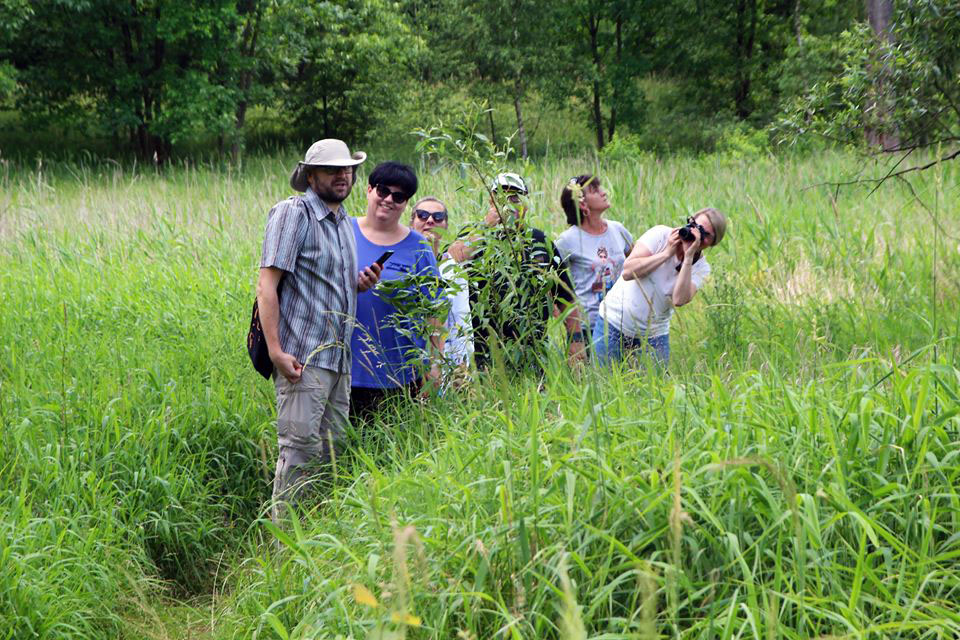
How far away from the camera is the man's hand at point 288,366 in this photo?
3982 mm

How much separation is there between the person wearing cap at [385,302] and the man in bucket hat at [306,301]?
0.26m

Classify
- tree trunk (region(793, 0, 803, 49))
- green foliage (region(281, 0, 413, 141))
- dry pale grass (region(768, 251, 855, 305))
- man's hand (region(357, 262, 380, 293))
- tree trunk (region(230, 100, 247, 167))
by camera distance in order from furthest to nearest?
green foliage (region(281, 0, 413, 141)) < tree trunk (region(793, 0, 803, 49)) < tree trunk (region(230, 100, 247, 167)) < dry pale grass (region(768, 251, 855, 305)) < man's hand (region(357, 262, 380, 293))

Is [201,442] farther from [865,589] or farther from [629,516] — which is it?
[865,589]

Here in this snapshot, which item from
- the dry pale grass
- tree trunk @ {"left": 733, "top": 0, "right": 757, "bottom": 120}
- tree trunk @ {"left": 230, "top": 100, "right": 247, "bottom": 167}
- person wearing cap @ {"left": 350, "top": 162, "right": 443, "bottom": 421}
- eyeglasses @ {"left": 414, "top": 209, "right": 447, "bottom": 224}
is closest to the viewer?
person wearing cap @ {"left": 350, "top": 162, "right": 443, "bottom": 421}

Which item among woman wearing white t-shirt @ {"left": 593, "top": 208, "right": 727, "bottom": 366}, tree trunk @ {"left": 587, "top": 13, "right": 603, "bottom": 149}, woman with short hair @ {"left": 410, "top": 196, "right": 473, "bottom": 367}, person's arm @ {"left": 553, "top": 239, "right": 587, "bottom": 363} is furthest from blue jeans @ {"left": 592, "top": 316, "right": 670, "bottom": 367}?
tree trunk @ {"left": 587, "top": 13, "right": 603, "bottom": 149}

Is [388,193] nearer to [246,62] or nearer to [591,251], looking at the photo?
[591,251]

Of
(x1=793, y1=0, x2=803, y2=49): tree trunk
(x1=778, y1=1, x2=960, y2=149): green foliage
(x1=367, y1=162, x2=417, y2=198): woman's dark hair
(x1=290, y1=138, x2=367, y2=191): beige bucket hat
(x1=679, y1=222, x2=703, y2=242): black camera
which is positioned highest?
(x1=793, y1=0, x2=803, y2=49): tree trunk

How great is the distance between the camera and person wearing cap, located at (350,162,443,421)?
14.5 feet

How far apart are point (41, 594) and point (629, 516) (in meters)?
2.29

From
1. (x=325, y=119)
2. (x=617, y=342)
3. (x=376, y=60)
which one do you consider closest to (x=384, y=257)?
(x=617, y=342)

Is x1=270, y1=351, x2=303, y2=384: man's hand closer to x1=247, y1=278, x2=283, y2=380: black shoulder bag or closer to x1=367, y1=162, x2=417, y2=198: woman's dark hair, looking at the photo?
x1=247, y1=278, x2=283, y2=380: black shoulder bag

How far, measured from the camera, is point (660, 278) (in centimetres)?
480

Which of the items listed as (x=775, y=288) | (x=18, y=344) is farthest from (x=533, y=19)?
(x=18, y=344)

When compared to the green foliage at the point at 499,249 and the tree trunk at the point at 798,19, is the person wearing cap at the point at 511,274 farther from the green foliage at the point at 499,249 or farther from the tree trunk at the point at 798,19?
the tree trunk at the point at 798,19
